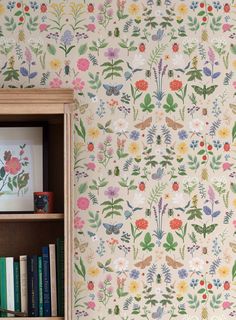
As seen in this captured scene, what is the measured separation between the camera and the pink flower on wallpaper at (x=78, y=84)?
108 inches

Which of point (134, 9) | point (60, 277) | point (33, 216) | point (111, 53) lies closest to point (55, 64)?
point (111, 53)

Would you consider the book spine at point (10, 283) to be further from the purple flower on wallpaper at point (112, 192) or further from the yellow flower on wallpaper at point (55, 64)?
the yellow flower on wallpaper at point (55, 64)

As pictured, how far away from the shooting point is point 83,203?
2705 mm

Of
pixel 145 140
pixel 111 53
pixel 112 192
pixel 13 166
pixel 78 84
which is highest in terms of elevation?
pixel 111 53

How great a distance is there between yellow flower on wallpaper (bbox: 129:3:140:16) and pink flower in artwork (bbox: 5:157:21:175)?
2.64 feet

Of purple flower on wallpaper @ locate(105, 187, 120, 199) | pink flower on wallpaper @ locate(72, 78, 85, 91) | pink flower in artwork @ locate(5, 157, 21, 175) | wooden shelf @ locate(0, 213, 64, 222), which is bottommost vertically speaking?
wooden shelf @ locate(0, 213, 64, 222)

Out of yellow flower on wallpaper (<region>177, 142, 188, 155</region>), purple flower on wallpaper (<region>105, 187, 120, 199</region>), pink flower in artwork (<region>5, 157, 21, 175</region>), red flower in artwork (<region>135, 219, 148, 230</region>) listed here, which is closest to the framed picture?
pink flower in artwork (<region>5, 157, 21, 175</region>)

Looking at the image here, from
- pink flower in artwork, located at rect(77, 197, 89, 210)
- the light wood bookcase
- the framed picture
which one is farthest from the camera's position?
pink flower in artwork, located at rect(77, 197, 89, 210)

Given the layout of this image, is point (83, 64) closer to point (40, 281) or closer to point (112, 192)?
point (112, 192)

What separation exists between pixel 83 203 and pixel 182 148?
1.57 ft

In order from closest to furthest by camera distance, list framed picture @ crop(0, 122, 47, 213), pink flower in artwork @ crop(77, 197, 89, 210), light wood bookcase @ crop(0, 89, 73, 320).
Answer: light wood bookcase @ crop(0, 89, 73, 320) → framed picture @ crop(0, 122, 47, 213) → pink flower in artwork @ crop(77, 197, 89, 210)

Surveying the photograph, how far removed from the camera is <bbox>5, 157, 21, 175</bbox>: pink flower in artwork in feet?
8.57

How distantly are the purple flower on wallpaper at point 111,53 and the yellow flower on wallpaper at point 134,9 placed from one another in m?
0.17

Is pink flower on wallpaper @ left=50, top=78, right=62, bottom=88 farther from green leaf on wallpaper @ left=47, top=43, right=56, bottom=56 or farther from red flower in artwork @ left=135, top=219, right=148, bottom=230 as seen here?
red flower in artwork @ left=135, top=219, right=148, bottom=230
